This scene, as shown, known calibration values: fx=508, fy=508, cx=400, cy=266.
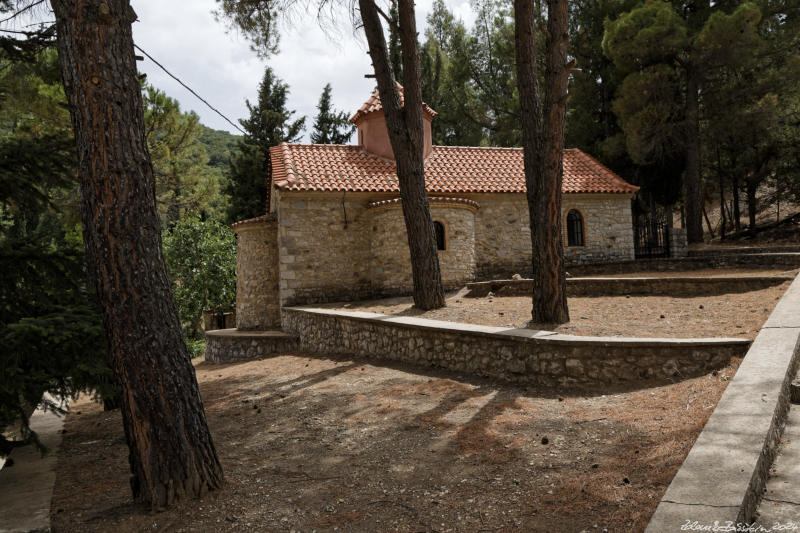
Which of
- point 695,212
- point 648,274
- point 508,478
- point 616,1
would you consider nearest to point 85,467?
point 508,478

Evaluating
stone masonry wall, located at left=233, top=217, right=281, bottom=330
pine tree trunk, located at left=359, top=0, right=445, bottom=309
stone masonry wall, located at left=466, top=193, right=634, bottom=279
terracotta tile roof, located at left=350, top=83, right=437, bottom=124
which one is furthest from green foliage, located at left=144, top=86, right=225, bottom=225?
stone masonry wall, located at left=466, top=193, right=634, bottom=279

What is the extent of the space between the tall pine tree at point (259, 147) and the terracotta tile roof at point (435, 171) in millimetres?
8985

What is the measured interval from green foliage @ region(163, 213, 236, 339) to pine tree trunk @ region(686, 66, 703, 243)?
58.2ft

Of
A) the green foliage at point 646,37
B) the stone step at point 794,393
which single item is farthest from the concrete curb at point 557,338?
the green foliage at point 646,37

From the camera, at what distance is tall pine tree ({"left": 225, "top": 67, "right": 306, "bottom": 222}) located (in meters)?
25.5

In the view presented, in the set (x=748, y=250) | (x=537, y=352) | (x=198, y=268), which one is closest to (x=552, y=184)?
(x=537, y=352)

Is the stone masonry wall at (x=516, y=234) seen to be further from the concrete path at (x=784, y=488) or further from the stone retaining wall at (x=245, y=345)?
the concrete path at (x=784, y=488)

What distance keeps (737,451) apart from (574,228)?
15053mm

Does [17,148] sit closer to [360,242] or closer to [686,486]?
[686,486]

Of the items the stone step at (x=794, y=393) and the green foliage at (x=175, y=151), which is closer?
the stone step at (x=794, y=393)

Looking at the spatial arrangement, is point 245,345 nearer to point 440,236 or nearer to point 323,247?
point 323,247

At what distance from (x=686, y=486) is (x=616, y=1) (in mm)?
22896

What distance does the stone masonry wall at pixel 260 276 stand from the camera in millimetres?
14656

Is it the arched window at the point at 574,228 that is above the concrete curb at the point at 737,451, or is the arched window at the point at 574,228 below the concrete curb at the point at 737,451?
above
